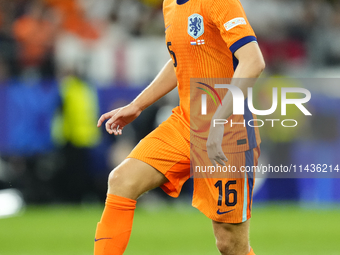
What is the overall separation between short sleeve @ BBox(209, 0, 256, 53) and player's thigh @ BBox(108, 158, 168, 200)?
31.8 inches

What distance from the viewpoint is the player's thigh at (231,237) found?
3.37m

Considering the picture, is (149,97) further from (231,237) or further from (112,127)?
(231,237)

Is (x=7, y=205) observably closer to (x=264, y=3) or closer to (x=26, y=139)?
(x=26, y=139)

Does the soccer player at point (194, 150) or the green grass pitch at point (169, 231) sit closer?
the soccer player at point (194, 150)

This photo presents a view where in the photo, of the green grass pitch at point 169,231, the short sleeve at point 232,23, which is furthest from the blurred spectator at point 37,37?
the short sleeve at point 232,23

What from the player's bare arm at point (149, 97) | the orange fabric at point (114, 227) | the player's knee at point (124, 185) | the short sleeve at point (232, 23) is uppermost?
the short sleeve at point (232, 23)

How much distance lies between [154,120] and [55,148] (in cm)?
149

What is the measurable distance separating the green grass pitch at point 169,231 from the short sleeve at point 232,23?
10.3 ft

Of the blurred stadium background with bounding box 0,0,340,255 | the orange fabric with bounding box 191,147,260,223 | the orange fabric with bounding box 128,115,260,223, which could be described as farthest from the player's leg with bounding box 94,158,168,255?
the blurred stadium background with bounding box 0,0,340,255

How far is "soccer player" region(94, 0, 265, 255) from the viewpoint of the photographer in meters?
3.13

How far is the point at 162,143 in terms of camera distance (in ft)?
11.0

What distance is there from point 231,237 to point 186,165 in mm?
493

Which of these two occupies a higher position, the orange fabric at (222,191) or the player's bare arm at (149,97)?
the player's bare arm at (149,97)

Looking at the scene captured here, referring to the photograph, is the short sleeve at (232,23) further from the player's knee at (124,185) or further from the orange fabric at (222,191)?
the player's knee at (124,185)
